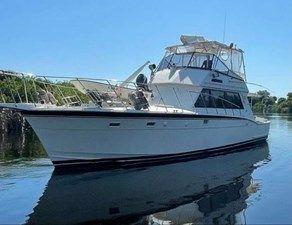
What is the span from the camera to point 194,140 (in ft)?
56.8

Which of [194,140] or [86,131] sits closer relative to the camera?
[86,131]

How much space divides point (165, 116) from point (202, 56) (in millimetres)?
5383

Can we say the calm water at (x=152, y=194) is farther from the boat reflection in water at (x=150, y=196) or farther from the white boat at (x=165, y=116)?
the white boat at (x=165, y=116)

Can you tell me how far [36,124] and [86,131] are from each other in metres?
1.87

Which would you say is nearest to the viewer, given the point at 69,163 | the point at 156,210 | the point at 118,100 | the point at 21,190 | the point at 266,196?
the point at 156,210

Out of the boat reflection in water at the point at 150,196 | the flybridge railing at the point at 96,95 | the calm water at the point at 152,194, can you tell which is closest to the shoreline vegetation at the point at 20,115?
the flybridge railing at the point at 96,95

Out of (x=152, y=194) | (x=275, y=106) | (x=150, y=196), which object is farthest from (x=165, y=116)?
(x=275, y=106)

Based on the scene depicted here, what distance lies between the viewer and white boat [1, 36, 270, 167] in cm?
1413

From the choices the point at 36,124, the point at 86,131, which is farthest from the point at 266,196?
A: the point at 36,124

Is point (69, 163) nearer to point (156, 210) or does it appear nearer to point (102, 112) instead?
point (102, 112)

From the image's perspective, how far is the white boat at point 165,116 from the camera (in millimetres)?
14133

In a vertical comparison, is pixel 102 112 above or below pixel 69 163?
above

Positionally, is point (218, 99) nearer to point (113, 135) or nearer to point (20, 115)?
point (113, 135)

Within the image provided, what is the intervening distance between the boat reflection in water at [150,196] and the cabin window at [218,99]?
3.37m
